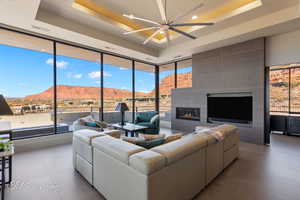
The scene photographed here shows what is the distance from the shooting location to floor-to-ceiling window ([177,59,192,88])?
20.2 feet

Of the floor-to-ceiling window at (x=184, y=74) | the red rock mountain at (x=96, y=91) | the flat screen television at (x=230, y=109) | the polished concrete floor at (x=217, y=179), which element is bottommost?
the polished concrete floor at (x=217, y=179)

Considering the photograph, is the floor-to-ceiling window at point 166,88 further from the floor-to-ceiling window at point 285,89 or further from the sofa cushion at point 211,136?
the sofa cushion at point 211,136

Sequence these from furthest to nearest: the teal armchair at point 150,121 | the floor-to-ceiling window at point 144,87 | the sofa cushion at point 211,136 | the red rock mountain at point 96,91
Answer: the floor-to-ceiling window at point 144,87, the teal armchair at point 150,121, the red rock mountain at point 96,91, the sofa cushion at point 211,136

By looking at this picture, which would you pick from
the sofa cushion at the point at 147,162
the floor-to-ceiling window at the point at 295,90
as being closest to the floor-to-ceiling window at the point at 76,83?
the sofa cushion at the point at 147,162

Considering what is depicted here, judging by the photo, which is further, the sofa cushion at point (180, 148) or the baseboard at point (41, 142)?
the baseboard at point (41, 142)

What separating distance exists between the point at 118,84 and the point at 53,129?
2.75 m

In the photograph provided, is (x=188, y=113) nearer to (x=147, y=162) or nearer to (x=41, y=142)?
(x=147, y=162)

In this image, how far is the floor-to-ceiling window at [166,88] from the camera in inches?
271

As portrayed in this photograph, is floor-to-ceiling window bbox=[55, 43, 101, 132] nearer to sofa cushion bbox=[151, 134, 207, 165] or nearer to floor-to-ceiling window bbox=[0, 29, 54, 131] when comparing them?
floor-to-ceiling window bbox=[0, 29, 54, 131]

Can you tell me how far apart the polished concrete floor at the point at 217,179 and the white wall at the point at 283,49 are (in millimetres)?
2372

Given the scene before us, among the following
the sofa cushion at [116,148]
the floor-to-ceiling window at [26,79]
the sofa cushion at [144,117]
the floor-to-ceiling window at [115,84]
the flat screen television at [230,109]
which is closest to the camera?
the sofa cushion at [116,148]

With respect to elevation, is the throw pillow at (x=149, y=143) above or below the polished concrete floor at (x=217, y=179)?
above

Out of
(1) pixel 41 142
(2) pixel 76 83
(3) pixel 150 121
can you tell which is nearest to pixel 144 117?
(3) pixel 150 121

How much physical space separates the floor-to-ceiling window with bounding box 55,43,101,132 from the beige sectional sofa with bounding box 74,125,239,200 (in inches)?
111
